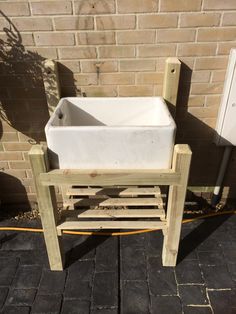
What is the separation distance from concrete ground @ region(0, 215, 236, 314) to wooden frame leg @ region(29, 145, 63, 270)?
0.17 m

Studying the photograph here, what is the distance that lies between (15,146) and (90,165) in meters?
1.07

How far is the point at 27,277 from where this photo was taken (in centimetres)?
222

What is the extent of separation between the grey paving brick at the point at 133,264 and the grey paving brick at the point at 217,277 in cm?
47

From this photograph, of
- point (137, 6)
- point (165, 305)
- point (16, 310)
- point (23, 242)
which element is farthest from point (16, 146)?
point (165, 305)

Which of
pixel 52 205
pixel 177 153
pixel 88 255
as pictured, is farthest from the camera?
pixel 88 255

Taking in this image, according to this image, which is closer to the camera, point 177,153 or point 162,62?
point 177,153

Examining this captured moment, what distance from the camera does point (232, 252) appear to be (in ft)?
7.83

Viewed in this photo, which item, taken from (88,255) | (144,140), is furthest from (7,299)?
(144,140)

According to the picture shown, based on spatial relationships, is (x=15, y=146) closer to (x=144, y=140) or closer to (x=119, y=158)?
(x=119, y=158)

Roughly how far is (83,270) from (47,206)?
26.9 inches

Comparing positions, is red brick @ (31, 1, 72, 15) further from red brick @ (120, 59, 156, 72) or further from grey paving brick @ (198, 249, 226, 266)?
grey paving brick @ (198, 249, 226, 266)

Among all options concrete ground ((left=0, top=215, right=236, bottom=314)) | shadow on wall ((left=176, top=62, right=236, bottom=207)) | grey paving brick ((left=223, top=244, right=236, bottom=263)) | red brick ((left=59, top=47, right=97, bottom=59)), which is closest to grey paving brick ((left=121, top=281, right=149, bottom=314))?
concrete ground ((left=0, top=215, right=236, bottom=314))

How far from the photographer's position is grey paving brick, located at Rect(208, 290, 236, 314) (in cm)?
197

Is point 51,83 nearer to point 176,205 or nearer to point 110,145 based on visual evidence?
point 110,145
